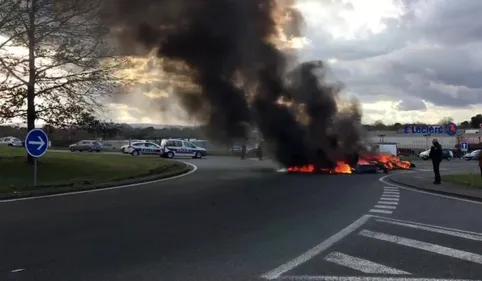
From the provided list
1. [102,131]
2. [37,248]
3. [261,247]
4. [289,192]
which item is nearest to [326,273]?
[261,247]

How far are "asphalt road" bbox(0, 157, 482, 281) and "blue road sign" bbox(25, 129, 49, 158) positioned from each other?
2460 millimetres

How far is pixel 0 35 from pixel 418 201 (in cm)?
1733

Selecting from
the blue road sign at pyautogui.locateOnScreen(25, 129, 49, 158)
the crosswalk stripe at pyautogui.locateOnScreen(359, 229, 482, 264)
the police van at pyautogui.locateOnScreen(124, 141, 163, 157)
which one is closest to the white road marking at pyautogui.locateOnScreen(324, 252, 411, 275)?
the crosswalk stripe at pyautogui.locateOnScreen(359, 229, 482, 264)

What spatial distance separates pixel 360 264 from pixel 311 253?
0.88 metres

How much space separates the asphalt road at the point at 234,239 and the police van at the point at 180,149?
35271 mm

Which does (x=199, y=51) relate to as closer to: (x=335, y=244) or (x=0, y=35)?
(x=0, y=35)

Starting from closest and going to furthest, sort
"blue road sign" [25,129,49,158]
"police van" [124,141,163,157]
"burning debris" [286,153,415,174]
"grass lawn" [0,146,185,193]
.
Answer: "blue road sign" [25,129,49,158] → "grass lawn" [0,146,185,193] → "burning debris" [286,153,415,174] → "police van" [124,141,163,157]

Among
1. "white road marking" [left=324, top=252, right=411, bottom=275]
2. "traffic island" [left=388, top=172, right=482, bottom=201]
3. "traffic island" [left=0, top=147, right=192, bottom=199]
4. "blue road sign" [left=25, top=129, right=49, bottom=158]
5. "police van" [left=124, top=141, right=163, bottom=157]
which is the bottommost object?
"traffic island" [left=388, top=172, right=482, bottom=201]

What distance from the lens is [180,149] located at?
5147 centimetres

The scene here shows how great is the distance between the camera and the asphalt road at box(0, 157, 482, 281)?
20.3 ft

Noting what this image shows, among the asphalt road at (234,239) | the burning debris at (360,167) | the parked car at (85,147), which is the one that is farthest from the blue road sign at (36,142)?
the parked car at (85,147)

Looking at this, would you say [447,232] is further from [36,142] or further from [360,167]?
[360,167]

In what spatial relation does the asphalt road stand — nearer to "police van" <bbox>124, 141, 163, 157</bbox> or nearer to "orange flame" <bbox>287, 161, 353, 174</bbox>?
"orange flame" <bbox>287, 161, 353, 174</bbox>

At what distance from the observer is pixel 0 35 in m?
21.2
